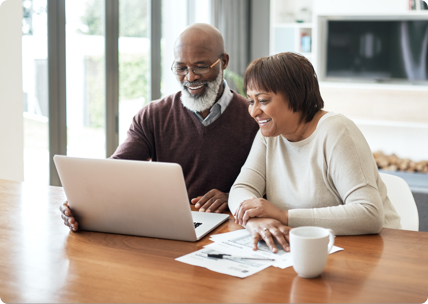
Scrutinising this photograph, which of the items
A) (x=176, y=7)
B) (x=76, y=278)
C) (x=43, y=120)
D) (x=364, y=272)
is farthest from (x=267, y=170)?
(x=176, y=7)

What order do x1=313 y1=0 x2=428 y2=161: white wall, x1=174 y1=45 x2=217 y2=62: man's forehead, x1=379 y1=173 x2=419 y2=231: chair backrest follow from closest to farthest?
1. x1=379 y1=173 x2=419 y2=231: chair backrest
2. x1=174 y1=45 x2=217 y2=62: man's forehead
3. x1=313 y1=0 x2=428 y2=161: white wall

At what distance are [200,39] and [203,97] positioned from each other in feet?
0.80

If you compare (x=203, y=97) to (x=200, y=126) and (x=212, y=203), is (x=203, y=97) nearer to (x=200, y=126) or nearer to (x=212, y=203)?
(x=200, y=126)

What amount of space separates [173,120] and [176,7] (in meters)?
2.71

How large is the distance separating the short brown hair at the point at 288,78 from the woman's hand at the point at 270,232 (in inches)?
17.1

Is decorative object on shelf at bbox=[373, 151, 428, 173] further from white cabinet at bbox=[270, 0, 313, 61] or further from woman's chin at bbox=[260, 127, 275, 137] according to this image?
woman's chin at bbox=[260, 127, 275, 137]

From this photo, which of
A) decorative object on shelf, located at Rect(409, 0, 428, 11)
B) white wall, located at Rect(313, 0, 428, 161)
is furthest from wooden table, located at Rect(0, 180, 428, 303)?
decorative object on shelf, located at Rect(409, 0, 428, 11)

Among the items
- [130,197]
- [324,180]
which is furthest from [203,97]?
[130,197]

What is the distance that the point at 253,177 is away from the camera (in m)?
1.65

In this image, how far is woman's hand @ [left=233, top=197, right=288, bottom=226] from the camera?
4.43 ft

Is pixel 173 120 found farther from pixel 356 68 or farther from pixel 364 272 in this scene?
pixel 356 68

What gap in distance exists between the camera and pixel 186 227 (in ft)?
4.13

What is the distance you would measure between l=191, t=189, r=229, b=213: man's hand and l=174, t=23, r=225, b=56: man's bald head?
2.18 feet

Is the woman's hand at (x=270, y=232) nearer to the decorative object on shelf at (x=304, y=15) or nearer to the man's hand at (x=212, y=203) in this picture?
the man's hand at (x=212, y=203)
